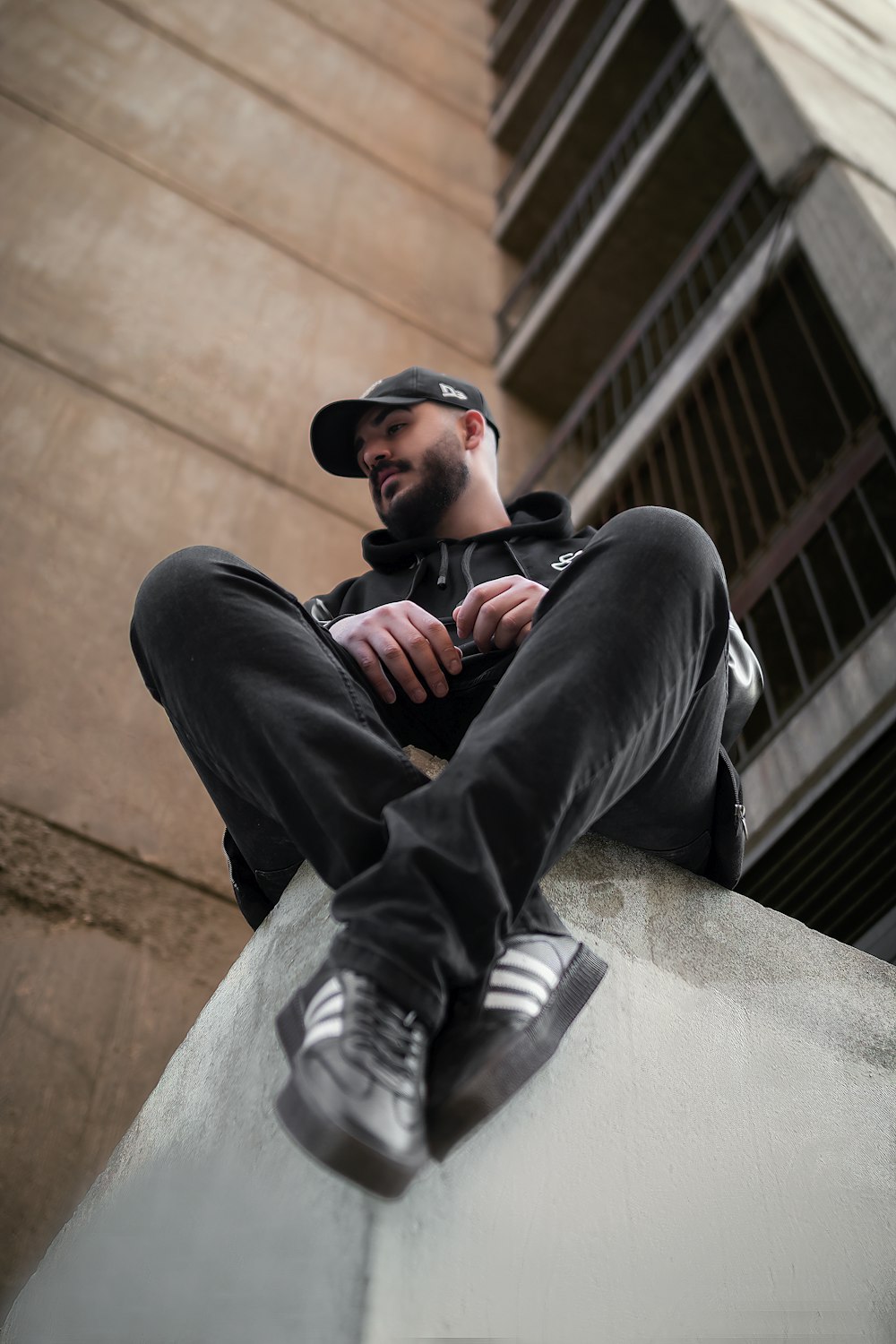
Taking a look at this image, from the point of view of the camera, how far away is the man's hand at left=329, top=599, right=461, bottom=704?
5.07 feet

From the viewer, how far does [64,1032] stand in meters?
2.80

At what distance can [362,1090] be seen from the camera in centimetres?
90

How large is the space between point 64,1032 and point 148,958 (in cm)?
34

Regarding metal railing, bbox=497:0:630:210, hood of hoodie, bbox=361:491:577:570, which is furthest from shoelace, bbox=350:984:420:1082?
metal railing, bbox=497:0:630:210

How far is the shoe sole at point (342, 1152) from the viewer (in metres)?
0.89

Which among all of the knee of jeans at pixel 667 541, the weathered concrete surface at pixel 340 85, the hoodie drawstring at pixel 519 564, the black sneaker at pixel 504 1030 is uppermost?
the knee of jeans at pixel 667 541

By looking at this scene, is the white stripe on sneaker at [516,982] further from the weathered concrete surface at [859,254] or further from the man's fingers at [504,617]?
the weathered concrete surface at [859,254]

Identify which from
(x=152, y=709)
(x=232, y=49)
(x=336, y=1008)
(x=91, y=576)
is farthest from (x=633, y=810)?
(x=232, y=49)

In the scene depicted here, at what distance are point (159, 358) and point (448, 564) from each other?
11.4 ft

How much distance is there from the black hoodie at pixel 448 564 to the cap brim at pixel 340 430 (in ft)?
0.82

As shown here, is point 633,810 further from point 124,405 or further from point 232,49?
point 232,49

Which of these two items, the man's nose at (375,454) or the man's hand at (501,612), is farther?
the man's nose at (375,454)

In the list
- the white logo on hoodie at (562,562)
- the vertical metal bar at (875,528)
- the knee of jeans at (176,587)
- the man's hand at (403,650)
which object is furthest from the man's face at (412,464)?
the vertical metal bar at (875,528)

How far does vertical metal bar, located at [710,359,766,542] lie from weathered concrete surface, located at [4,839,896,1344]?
312cm
